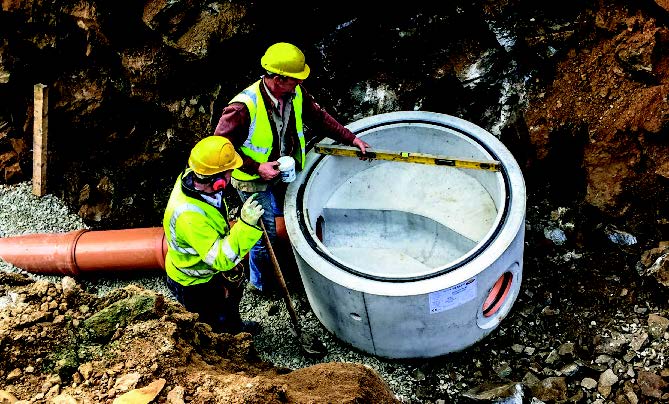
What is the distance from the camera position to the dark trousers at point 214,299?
4.71m

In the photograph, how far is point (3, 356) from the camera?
10.7 ft

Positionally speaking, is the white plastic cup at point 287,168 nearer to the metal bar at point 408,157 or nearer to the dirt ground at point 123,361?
the metal bar at point 408,157

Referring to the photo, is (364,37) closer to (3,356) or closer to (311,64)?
(311,64)

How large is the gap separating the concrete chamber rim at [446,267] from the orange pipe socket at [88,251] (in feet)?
4.14

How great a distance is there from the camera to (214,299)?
481cm

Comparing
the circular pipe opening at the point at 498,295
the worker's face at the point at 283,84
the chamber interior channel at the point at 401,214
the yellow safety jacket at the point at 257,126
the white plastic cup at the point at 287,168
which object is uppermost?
the worker's face at the point at 283,84

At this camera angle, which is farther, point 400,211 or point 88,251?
point 400,211

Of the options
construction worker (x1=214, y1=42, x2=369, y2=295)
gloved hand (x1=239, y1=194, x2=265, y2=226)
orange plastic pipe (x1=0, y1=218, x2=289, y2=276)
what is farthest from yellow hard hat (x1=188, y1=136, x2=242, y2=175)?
orange plastic pipe (x1=0, y1=218, x2=289, y2=276)

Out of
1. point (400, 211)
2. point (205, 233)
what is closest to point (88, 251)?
point (205, 233)

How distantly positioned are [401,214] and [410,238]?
0.24m

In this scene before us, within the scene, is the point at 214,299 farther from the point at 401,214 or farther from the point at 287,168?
the point at 401,214

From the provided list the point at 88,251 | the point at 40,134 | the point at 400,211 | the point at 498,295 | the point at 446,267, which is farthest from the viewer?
the point at 40,134

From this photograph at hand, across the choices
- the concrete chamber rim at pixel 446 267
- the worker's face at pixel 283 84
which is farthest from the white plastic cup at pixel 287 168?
the worker's face at pixel 283 84

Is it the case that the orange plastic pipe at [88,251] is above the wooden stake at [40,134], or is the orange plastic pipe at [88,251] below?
below
